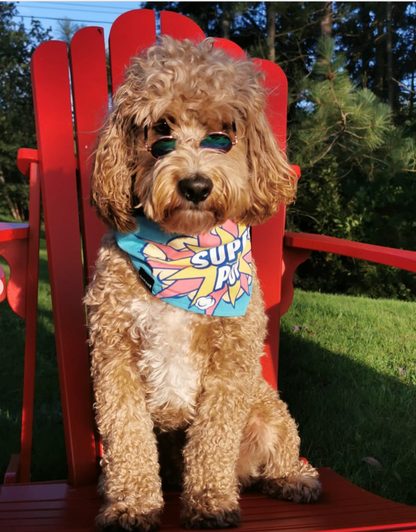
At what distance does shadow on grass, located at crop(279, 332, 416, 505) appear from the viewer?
9.25 feet

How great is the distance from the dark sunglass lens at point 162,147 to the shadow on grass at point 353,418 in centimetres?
189

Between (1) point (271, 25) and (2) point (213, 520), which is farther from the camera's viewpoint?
(1) point (271, 25)

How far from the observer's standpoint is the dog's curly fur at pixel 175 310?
6.35ft

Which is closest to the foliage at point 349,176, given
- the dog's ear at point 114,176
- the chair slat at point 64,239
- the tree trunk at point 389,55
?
the tree trunk at point 389,55

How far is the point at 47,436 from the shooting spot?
3.40m

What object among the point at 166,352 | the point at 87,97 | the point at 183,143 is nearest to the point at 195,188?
the point at 183,143

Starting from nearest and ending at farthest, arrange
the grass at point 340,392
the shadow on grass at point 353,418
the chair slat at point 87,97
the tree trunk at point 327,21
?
the chair slat at point 87,97 → the shadow on grass at point 353,418 → the grass at point 340,392 → the tree trunk at point 327,21

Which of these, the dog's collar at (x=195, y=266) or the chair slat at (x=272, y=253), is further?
the chair slat at (x=272, y=253)

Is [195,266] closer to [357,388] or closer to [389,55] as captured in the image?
[357,388]

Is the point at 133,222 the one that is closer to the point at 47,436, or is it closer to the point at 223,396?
the point at 223,396

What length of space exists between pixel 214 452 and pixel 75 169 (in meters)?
1.42

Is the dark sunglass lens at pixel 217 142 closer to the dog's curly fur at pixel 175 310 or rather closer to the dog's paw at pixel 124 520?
the dog's curly fur at pixel 175 310

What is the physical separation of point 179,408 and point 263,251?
1.06 m

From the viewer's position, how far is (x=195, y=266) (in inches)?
87.3
